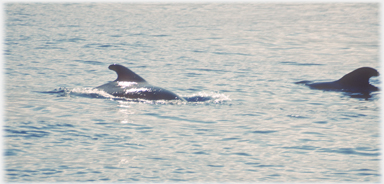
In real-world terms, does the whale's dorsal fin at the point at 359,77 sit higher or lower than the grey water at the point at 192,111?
higher

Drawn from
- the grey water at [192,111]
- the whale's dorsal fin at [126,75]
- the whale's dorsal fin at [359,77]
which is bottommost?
the grey water at [192,111]

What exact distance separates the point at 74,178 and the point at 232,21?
39.1 metres

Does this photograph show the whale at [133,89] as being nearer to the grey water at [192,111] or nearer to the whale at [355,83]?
the grey water at [192,111]

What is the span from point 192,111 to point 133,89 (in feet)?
9.04

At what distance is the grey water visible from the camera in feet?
38.7

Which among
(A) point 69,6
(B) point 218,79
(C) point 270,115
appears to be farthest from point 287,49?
(A) point 69,6

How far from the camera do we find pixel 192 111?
1684 cm

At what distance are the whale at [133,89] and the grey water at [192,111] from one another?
55cm

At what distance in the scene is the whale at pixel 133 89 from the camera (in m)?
18.5

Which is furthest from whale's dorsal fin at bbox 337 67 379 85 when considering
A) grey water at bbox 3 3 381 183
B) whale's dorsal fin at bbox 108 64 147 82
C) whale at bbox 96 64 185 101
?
whale's dorsal fin at bbox 108 64 147 82

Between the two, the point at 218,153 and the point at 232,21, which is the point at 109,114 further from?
the point at 232,21

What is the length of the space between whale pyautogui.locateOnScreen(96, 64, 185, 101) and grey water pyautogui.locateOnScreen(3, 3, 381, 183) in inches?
21.8

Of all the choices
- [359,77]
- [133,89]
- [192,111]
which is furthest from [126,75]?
[359,77]

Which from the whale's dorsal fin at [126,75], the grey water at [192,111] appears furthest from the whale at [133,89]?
the grey water at [192,111]
